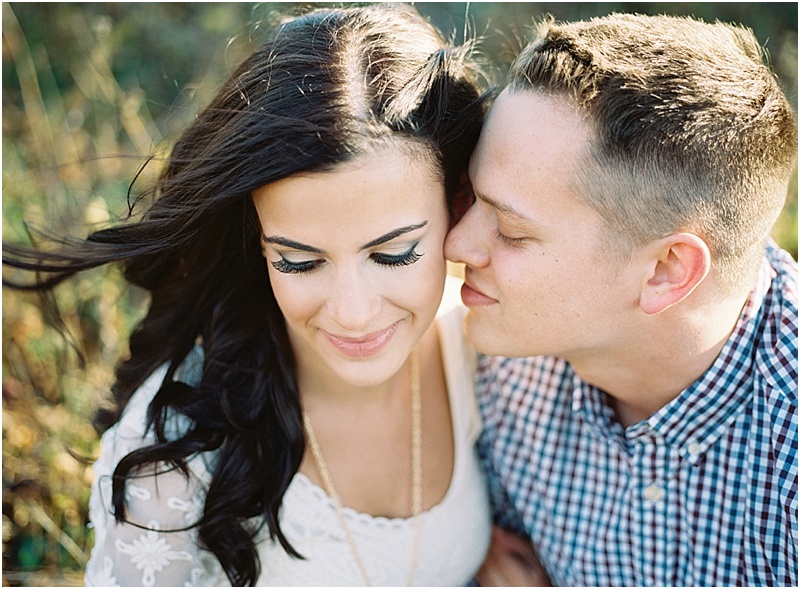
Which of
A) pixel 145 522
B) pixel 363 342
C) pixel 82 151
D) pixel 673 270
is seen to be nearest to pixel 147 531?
pixel 145 522

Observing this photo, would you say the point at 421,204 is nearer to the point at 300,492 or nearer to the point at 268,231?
the point at 268,231

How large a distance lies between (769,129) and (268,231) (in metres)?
1.37

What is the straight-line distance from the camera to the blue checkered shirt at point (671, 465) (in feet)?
7.66

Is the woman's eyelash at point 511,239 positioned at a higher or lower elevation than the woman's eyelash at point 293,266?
higher

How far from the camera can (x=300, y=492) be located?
2.54 m

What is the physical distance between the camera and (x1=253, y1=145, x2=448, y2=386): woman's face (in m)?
2.04

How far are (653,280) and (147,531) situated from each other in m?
1.56

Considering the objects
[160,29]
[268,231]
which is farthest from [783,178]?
[160,29]

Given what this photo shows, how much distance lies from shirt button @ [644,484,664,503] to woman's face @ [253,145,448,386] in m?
0.85

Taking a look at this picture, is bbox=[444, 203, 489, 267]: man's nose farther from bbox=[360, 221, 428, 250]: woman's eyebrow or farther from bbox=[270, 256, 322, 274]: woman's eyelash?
bbox=[270, 256, 322, 274]: woman's eyelash

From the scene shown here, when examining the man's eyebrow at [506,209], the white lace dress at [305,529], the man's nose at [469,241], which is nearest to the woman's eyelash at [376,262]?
the man's nose at [469,241]

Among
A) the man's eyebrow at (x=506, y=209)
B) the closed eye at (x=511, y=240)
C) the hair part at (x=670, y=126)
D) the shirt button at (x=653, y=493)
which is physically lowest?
the shirt button at (x=653, y=493)

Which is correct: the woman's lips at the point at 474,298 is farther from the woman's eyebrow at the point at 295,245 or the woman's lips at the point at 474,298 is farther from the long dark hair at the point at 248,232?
the woman's eyebrow at the point at 295,245

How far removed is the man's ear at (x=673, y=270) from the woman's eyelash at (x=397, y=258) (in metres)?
0.65
